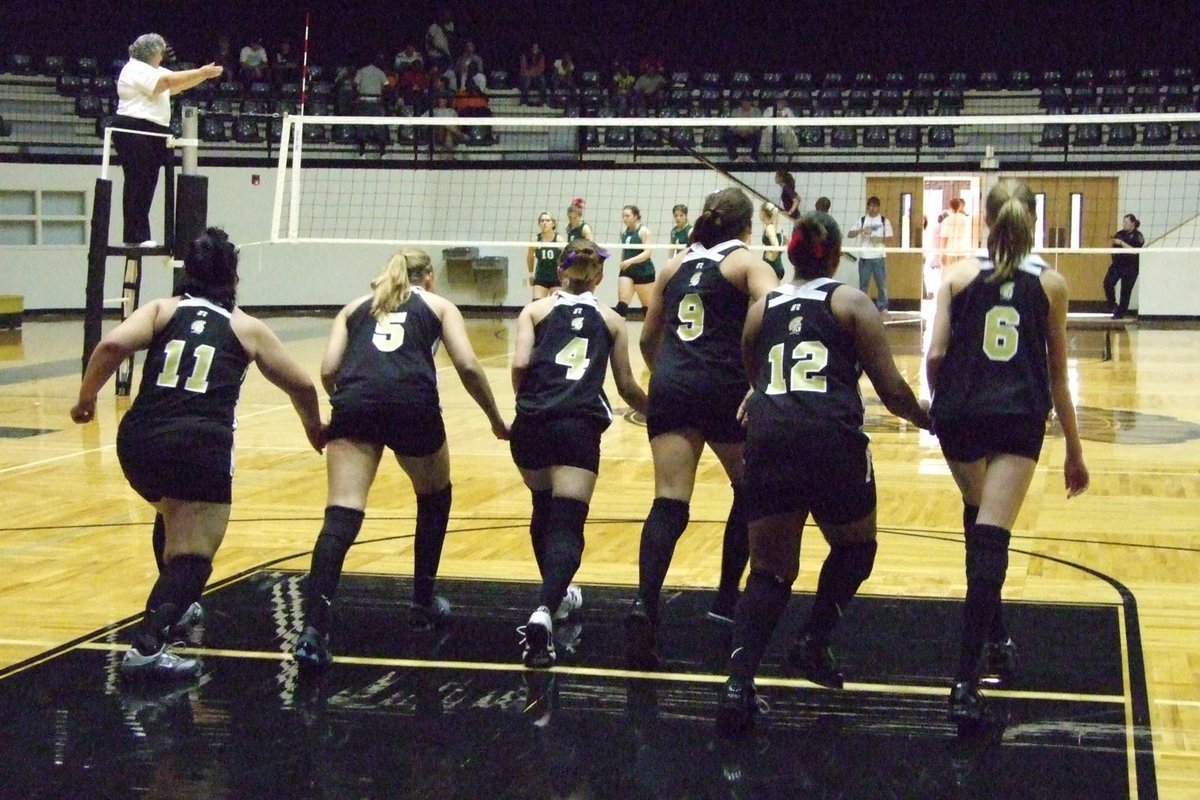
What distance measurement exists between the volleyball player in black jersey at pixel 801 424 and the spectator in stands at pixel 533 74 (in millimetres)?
21068

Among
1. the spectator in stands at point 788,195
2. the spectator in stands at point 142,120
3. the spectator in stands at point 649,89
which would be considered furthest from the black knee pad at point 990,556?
the spectator in stands at point 649,89

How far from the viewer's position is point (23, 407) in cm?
1210

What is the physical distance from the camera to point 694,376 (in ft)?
16.8

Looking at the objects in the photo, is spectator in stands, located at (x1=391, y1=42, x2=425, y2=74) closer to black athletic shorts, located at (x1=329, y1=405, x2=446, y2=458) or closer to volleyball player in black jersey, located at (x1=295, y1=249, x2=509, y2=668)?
volleyball player in black jersey, located at (x1=295, y1=249, x2=509, y2=668)

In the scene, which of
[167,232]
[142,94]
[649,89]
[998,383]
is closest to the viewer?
[998,383]

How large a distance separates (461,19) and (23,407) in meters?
16.8

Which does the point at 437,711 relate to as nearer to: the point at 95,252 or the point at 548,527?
the point at 548,527

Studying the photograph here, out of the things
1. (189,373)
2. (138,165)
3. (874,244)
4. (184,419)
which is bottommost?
(184,419)

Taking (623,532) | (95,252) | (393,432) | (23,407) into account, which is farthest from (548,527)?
(23,407)

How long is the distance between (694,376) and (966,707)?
146 cm

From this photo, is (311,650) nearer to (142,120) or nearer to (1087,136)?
(142,120)

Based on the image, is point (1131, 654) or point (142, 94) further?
point (142, 94)

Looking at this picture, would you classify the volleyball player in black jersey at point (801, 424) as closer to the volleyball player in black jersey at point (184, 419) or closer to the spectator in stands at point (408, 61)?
the volleyball player in black jersey at point (184, 419)

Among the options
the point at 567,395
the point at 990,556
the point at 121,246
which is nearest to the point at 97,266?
the point at 121,246
